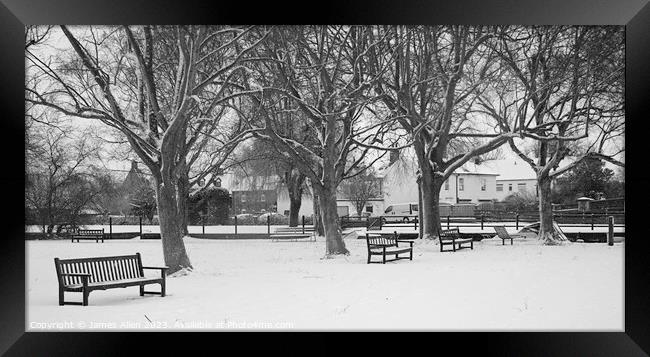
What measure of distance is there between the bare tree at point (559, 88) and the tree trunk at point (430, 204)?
2.37 metres

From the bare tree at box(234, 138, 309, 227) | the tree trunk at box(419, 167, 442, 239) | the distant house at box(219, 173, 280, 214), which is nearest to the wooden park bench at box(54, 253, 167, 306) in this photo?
the tree trunk at box(419, 167, 442, 239)

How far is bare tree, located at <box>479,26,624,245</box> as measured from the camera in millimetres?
15281

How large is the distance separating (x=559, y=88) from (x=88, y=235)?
545 inches

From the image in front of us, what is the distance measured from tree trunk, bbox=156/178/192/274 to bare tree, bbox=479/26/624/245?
8.32 m

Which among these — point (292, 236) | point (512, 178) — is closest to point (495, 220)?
point (512, 178)

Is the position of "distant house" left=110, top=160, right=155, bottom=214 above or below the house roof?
below

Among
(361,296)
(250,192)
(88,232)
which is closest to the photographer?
(361,296)

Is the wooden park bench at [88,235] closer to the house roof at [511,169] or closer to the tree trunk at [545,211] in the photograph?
the tree trunk at [545,211]

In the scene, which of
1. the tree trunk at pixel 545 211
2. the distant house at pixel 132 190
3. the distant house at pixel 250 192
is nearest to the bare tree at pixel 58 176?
the distant house at pixel 132 190

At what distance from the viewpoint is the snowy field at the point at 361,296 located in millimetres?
8086

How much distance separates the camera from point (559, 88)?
17.5m

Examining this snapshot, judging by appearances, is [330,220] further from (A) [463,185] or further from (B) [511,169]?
(B) [511,169]

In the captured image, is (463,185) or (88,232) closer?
(88,232)

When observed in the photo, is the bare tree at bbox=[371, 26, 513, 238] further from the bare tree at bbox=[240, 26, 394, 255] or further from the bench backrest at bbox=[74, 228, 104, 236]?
the bench backrest at bbox=[74, 228, 104, 236]
